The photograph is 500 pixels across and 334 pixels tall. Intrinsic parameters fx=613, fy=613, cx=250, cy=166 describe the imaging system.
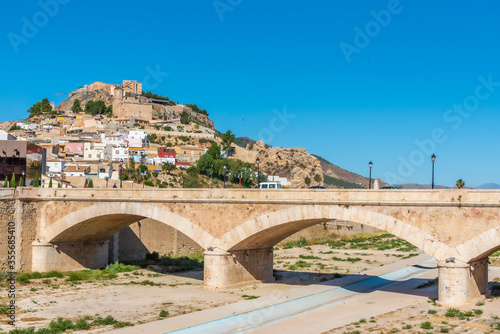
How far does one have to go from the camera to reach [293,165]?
99.7 metres

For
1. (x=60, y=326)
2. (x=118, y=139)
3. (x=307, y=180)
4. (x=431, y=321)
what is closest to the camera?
(x=60, y=326)

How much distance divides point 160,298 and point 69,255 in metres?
9.68

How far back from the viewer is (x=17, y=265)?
30.6 metres

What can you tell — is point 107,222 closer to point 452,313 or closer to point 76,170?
point 452,313

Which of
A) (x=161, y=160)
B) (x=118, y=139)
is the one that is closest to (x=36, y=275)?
(x=161, y=160)

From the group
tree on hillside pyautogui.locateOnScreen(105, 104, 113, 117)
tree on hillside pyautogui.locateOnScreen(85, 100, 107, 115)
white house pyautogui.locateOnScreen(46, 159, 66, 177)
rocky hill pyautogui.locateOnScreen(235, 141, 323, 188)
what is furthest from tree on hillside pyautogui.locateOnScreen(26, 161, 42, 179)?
tree on hillside pyautogui.locateOnScreen(85, 100, 107, 115)

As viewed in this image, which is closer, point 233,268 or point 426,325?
point 426,325

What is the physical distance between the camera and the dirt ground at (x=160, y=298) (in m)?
19.9

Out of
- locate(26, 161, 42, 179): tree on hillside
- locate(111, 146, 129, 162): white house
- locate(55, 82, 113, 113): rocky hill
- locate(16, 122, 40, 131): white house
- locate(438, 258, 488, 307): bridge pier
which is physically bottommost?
locate(438, 258, 488, 307): bridge pier

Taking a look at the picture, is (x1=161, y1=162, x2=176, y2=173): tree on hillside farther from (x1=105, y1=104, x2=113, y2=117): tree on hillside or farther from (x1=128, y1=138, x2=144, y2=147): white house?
(x1=105, y1=104, x2=113, y2=117): tree on hillside

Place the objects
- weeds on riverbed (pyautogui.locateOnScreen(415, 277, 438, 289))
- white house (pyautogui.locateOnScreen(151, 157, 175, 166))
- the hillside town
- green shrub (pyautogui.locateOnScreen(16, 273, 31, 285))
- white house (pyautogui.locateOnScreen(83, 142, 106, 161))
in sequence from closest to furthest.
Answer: weeds on riverbed (pyautogui.locateOnScreen(415, 277, 438, 289)), green shrub (pyautogui.locateOnScreen(16, 273, 31, 285)), the hillside town, white house (pyautogui.locateOnScreen(151, 157, 175, 166)), white house (pyautogui.locateOnScreen(83, 142, 106, 161))

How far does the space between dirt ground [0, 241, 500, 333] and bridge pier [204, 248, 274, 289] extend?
58 centimetres

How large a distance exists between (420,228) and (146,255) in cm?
1956

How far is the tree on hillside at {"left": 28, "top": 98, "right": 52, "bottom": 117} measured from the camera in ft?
447
